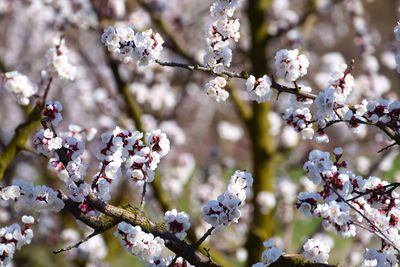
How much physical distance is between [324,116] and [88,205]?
0.97 m

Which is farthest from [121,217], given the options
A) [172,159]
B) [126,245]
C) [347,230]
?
[172,159]

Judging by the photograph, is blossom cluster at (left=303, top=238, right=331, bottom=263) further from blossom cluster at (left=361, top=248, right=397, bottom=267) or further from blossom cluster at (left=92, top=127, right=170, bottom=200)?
blossom cluster at (left=92, top=127, right=170, bottom=200)

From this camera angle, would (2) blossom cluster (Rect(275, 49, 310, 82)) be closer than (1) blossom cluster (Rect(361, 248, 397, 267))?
No

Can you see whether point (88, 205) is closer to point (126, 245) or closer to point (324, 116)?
point (126, 245)

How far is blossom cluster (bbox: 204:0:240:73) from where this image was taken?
8.43 ft

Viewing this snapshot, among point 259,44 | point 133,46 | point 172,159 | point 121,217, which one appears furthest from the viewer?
point 172,159

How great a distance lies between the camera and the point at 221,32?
260 centimetres

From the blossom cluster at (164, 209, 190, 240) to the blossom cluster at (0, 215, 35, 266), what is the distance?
0.57 metres

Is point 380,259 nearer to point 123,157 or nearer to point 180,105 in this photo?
point 123,157

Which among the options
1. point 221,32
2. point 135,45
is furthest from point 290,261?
point 135,45

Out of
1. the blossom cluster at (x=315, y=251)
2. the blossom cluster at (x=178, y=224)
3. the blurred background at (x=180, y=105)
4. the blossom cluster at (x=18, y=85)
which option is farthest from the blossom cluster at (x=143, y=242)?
the blurred background at (x=180, y=105)

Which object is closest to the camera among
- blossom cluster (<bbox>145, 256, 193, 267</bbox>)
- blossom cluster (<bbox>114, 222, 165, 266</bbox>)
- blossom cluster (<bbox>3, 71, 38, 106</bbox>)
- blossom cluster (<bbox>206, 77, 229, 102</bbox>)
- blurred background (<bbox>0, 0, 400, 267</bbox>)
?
blossom cluster (<bbox>114, 222, 165, 266</bbox>)

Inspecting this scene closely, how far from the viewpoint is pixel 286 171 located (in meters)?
6.58

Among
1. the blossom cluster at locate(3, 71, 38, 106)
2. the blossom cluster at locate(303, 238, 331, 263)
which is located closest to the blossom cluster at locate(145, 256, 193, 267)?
the blossom cluster at locate(303, 238, 331, 263)
